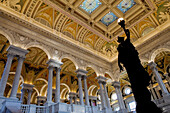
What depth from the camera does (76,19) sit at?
13555mm

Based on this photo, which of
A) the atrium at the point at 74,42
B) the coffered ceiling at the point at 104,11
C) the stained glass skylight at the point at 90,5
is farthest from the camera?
the stained glass skylight at the point at 90,5

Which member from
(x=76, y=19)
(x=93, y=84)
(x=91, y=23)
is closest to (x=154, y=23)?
(x=91, y=23)

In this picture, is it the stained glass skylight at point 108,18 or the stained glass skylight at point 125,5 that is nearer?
the stained glass skylight at point 125,5

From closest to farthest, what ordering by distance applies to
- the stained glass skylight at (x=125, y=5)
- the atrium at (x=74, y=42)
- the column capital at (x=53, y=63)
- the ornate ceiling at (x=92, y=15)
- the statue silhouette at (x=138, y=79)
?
the statue silhouette at (x=138, y=79) < the atrium at (x=74, y=42) < the column capital at (x=53, y=63) < the ornate ceiling at (x=92, y=15) < the stained glass skylight at (x=125, y=5)

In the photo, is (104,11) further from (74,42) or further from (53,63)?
(53,63)

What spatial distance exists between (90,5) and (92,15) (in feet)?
3.67

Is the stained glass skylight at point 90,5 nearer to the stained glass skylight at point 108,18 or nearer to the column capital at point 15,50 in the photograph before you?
the stained glass skylight at point 108,18

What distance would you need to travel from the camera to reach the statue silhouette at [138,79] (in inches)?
115

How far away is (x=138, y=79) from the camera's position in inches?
131

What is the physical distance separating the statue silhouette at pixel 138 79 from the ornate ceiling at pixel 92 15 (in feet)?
31.9

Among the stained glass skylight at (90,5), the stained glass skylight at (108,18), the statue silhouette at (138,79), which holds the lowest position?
the statue silhouette at (138,79)

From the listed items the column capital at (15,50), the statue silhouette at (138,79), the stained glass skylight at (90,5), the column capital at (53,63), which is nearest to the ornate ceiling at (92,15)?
the stained glass skylight at (90,5)

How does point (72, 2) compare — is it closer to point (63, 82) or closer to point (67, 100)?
point (63, 82)

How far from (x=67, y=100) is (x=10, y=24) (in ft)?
49.8
